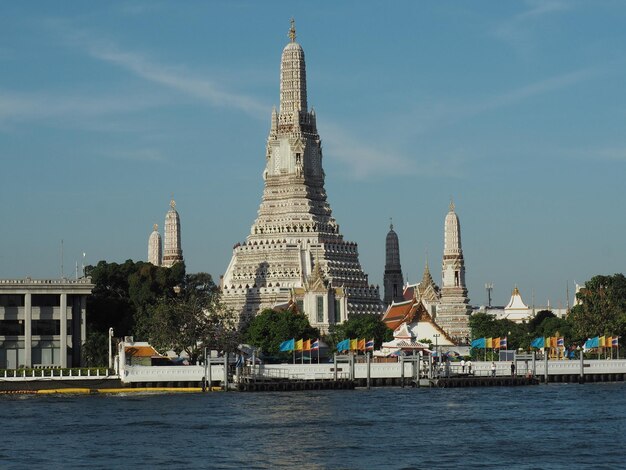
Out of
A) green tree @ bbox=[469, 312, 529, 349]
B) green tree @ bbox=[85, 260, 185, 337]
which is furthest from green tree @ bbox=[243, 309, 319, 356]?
green tree @ bbox=[469, 312, 529, 349]

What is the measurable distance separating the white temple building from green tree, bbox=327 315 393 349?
640 inches

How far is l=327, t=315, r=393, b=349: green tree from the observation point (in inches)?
5906

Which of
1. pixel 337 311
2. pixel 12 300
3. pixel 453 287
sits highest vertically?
pixel 453 287

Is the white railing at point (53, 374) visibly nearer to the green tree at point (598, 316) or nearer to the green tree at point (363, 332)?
the green tree at point (363, 332)

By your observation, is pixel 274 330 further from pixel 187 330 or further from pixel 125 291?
pixel 187 330

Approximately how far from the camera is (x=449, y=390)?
11219 cm

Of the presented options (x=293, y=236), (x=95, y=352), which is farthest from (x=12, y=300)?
(x=293, y=236)

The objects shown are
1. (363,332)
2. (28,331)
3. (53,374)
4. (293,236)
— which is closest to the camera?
(53,374)

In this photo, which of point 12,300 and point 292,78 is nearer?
point 12,300

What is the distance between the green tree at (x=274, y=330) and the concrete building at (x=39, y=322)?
930 inches

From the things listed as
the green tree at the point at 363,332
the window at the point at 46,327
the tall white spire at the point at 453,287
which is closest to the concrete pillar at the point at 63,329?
the window at the point at 46,327

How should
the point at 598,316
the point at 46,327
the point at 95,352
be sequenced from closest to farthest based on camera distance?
the point at 95,352 → the point at 46,327 → the point at 598,316

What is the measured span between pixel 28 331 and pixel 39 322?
141 cm

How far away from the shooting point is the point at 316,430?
79750mm
